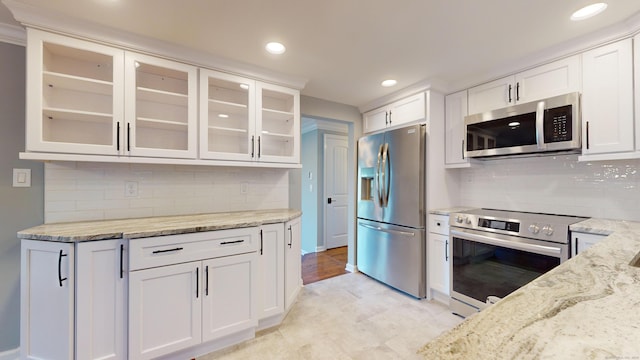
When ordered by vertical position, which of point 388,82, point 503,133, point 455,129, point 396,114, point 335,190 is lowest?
point 335,190

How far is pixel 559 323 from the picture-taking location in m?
0.54

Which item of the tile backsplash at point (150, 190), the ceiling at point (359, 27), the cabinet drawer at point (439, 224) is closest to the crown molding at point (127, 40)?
the ceiling at point (359, 27)

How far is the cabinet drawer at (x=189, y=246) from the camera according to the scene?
1.62 m

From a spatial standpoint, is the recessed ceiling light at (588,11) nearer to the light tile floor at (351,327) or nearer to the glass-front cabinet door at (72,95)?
the light tile floor at (351,327)

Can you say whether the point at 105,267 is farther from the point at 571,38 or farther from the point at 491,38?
the point at 571,38

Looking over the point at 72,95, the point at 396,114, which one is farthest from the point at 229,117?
the point at 396,114

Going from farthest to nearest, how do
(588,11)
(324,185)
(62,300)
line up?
(324,185)
(588,11)
(62,300)

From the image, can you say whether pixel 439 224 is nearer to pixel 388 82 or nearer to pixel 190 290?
pixel 388 82

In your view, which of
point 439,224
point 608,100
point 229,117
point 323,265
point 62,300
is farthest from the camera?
point 323,265

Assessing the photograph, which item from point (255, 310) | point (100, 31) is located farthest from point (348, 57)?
point (255, 310)

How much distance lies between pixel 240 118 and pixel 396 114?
5.85ft

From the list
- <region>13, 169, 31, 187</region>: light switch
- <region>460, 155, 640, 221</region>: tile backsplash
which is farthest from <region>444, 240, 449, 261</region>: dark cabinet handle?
<region>13, 169, 31, 187</region>: light switch

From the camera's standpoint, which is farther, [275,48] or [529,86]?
[529,86]

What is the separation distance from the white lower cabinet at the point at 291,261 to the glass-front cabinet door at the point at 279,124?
0.68 m
